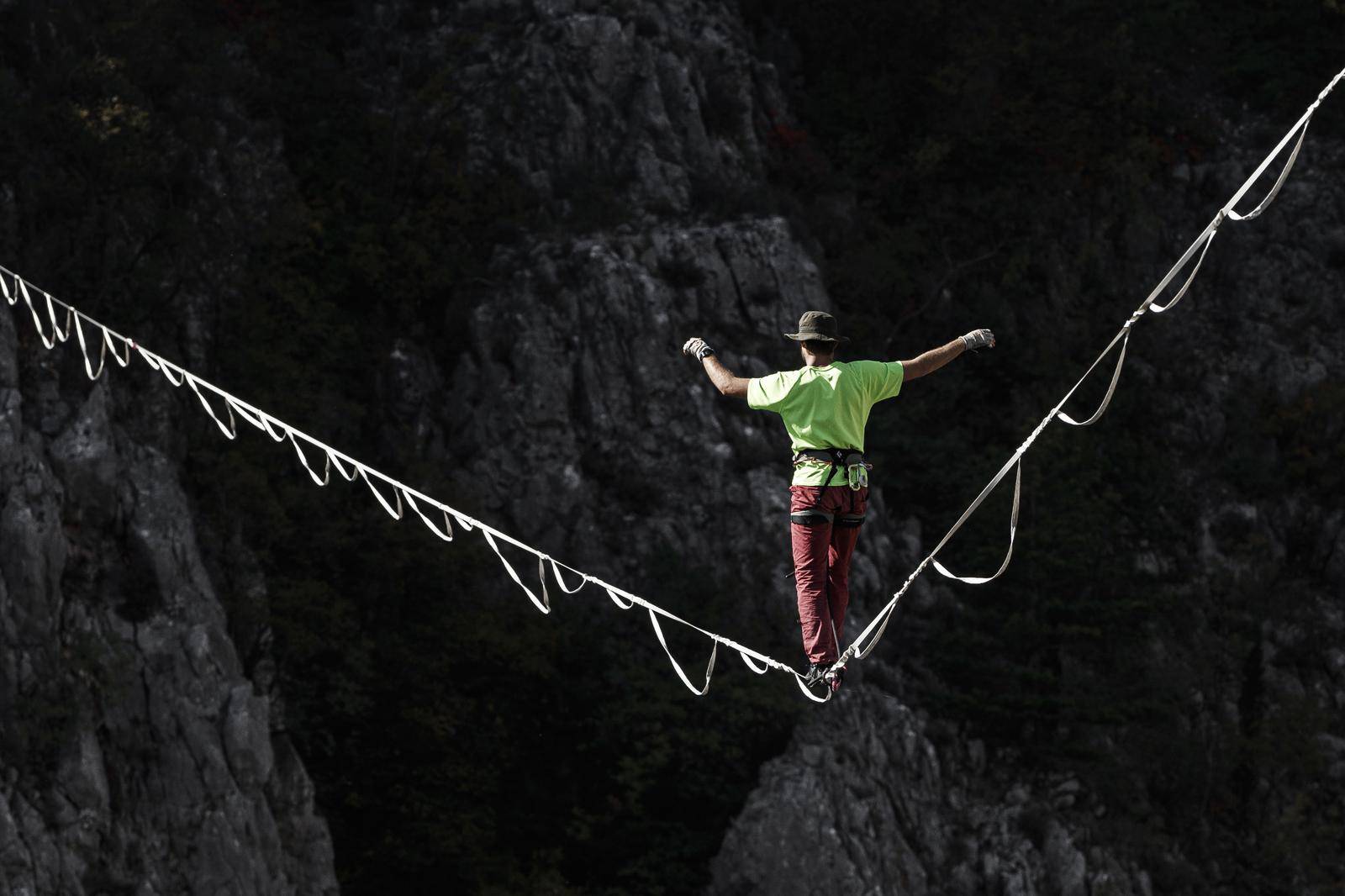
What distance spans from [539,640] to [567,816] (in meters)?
2.67

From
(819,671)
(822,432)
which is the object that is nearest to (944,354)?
(822,432)

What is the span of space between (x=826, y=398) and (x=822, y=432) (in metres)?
0.21

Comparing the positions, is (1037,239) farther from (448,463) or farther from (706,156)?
(448,463)

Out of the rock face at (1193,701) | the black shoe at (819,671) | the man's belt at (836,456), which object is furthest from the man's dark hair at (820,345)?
the rock face at (1193,701)

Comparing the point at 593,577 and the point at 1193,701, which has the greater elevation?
the point at 593,577

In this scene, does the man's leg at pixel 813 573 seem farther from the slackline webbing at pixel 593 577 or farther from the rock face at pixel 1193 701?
the rock face at pixel 1193 701

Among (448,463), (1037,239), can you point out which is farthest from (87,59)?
(1037,239)

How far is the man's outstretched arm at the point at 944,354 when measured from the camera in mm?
9109

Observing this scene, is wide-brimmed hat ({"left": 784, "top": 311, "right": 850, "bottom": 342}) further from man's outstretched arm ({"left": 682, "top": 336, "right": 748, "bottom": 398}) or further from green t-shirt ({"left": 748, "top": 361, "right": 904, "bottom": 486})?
man's outstretched arm ({"left": 682, "top": 336, "right": 748, "bottom": 398})

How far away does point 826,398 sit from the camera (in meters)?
9.72

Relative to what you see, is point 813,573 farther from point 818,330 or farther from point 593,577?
point 593,577

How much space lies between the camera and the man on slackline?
9656 mm

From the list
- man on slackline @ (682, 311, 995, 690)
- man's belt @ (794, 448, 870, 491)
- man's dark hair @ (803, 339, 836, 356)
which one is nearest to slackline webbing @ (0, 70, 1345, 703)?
man on slackline @ (682, 311, 995, 690)

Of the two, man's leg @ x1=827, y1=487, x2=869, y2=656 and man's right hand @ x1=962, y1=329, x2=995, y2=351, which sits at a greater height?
man's right hand @ x1=962, y1=329, x2=995, y2=351
